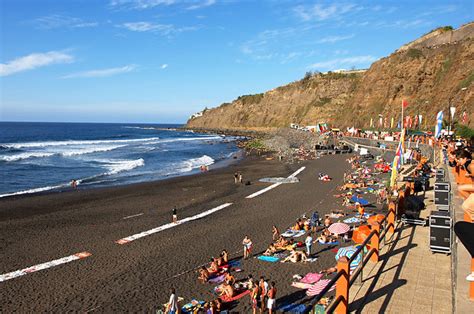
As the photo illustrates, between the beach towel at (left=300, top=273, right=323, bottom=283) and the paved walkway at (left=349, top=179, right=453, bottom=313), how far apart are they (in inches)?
95.0

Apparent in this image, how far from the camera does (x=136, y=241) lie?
1639 centimetres

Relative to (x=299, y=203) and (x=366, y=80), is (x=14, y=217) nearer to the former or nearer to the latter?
(x=299, y=203)

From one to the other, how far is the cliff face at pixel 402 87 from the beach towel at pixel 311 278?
30134mm

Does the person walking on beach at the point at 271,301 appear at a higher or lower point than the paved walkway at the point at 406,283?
lower

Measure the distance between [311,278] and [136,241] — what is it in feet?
27.5

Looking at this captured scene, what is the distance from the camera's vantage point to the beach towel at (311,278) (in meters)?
11.5

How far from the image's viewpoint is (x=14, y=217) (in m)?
21.3

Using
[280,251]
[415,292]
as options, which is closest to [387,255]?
[415,292]

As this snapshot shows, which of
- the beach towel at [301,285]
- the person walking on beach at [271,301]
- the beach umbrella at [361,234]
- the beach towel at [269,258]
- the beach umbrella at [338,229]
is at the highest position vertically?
the beach umbrella at [361,234]

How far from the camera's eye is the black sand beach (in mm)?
11555

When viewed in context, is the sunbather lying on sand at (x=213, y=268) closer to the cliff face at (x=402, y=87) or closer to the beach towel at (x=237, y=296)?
the beach towel at (x=237, y=296)

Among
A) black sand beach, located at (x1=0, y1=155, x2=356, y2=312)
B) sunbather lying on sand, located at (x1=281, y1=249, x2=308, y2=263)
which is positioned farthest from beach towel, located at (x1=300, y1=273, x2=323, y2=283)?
sunbather lying on sand, located at (x1=281, y1=249, x2=308, y2=263)

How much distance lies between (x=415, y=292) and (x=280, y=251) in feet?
23.3

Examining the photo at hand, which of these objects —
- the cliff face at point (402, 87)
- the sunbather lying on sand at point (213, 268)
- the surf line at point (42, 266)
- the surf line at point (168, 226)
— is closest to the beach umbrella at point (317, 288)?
the sunbather lying on sand at point (213, 268)
